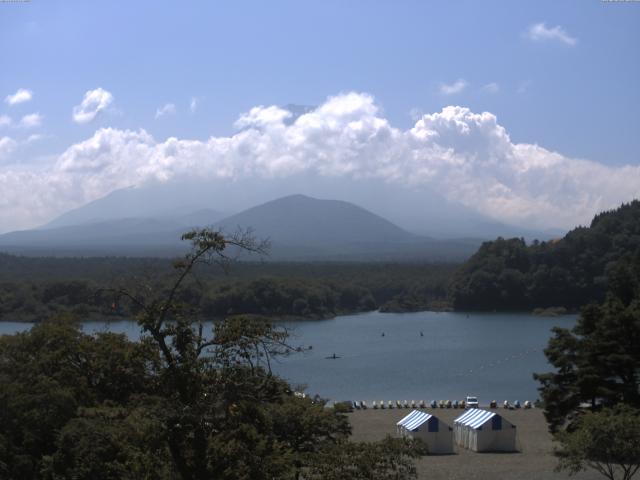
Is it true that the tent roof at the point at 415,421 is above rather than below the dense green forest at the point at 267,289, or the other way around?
below

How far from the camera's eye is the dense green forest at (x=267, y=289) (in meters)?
Result: 44.9

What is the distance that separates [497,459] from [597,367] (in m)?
2.33

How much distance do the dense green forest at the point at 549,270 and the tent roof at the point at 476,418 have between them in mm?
34613

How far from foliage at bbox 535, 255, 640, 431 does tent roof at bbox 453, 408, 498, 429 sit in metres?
1.21

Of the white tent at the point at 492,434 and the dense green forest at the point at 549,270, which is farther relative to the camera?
the dense green forest at the point at 549,270

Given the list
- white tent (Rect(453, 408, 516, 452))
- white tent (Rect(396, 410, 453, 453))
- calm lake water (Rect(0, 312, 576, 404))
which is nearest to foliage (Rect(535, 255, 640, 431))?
white tent (Rect(453, 408, 516, 452))

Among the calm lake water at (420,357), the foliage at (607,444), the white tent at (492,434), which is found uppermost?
the foliage at (607,444)

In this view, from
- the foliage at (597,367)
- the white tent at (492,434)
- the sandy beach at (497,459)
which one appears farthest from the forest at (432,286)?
the foliage at (597,367)

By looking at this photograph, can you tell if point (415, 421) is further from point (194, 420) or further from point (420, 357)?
point (420, 357)

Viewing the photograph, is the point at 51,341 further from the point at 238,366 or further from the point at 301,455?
the point at 238,366

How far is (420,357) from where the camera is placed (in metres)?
33.7

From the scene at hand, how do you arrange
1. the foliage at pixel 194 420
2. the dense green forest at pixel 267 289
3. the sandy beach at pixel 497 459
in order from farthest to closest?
the dense green forest at pixel 267 289 < the sandy beach at pixel 497 459 < the foliage at pixel 194 420

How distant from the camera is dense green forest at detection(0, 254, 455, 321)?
147 ft

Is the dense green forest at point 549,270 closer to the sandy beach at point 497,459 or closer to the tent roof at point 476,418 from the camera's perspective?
the sandy beach at point 497,459
